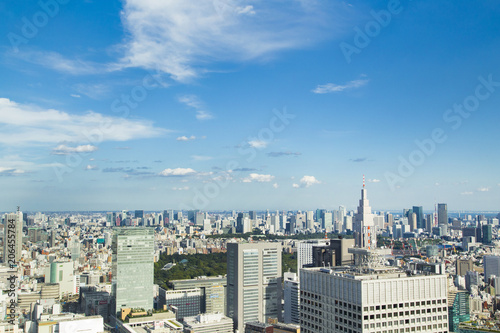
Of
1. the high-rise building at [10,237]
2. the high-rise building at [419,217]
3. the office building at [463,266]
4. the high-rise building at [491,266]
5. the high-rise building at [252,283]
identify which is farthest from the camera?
the high-rise building at [419,217]

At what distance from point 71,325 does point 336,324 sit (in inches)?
450

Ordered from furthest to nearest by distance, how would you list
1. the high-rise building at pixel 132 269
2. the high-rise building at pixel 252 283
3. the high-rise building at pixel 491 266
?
the high-rise building at pixel 491 266 → the high-rise building at pixel 132 269 → the high-rise building at pixel 252 283

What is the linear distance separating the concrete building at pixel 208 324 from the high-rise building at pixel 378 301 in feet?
35.5

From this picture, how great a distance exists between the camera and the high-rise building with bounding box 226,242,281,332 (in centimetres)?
1989

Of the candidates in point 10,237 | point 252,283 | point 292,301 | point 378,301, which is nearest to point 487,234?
point 292,301

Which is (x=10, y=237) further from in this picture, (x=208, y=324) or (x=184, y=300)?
(x=208, y=324)

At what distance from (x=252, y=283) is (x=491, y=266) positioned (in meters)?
22.4

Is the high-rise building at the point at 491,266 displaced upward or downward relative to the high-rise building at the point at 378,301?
downward

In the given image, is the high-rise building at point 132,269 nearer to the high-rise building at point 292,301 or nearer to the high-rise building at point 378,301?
the high-rise building at point 292,301

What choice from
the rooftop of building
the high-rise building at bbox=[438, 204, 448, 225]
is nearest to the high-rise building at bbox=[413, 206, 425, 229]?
the high-rise building at bbox=[438, 204, 448, 225]

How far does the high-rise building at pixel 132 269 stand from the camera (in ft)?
68.4

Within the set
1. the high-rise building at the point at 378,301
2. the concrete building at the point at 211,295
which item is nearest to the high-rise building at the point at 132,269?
the concrete building at the point at 211,295

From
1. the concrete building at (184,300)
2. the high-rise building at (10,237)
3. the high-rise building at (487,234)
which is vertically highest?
the high-rise building at (10,237)

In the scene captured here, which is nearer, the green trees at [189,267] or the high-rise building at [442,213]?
the green trees at [189,267]
